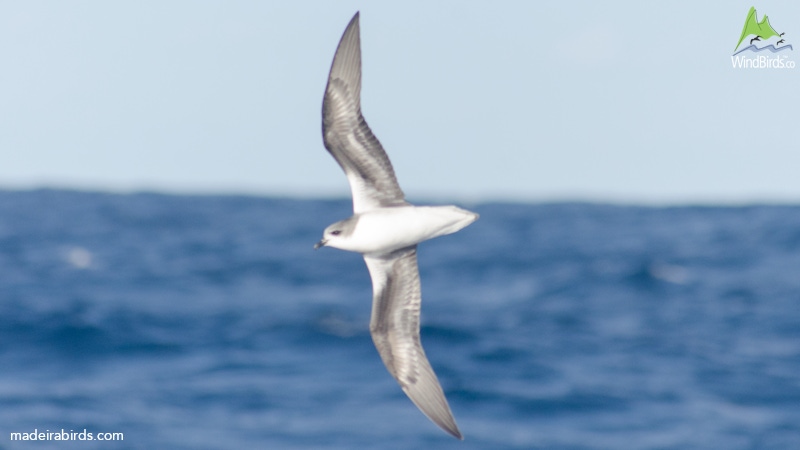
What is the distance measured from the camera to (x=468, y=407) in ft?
97.8

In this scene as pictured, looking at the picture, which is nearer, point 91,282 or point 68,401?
point 68,401

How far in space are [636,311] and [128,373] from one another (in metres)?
22.9

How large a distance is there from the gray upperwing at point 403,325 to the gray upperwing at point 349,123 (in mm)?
1213

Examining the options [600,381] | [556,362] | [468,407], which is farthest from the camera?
[556,362]

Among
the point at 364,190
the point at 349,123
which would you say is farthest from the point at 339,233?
the point at 349,123

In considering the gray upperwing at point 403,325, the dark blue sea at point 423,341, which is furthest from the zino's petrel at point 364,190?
the dark blue sea at point 423,341

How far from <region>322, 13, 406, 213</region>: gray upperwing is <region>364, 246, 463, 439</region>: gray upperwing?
1.21m

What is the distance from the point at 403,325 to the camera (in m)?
13.5

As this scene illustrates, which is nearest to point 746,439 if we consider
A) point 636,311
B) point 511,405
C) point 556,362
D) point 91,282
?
point 511,405

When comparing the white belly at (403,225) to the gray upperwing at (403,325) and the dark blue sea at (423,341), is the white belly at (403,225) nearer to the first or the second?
the gray upperwing at (403,325)

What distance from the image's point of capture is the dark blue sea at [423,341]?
93.1 feet

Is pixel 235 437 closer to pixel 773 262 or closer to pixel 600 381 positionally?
pixel 600 381

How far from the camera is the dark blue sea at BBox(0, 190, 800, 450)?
28391 mm

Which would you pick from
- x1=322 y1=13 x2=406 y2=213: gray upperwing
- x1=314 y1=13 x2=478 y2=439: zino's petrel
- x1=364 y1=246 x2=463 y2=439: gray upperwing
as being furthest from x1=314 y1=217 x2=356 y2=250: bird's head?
x1=364 y1=246 x2=463 y2=439: gray upperwing
